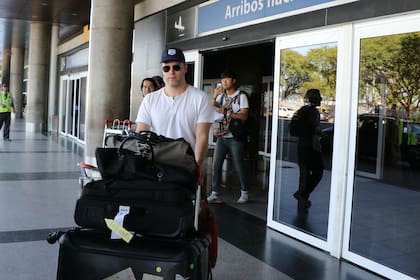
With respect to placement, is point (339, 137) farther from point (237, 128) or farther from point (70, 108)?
point (70, 108)

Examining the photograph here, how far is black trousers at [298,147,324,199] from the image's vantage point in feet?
16.6

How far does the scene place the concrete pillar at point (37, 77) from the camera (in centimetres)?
2017

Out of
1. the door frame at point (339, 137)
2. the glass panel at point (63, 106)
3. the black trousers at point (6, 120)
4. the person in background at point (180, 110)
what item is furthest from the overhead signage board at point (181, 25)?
the glass panel at point (63, 106)

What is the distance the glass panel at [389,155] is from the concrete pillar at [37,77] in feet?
58.2

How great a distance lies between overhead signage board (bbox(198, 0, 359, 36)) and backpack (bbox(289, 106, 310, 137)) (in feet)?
3.33

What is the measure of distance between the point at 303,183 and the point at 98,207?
10.6 feet

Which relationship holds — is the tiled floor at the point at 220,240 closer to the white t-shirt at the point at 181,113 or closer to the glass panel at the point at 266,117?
the white t-shirt at the point at 181,113

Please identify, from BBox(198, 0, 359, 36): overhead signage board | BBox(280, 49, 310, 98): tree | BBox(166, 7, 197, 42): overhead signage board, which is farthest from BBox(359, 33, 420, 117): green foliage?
BBox(166, 7, 197, 42): overhead signage board

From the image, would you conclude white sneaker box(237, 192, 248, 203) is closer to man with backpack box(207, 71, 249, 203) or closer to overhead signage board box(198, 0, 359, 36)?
man with backpack box(207, 71, 249, 203)

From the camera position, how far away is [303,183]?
5.29 meters

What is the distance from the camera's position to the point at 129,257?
93.2 inches

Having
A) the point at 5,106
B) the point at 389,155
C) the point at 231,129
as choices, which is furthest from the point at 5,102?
the point at 389,155

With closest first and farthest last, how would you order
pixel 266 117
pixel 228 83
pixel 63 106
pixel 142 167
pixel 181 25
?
pixel 142 167, pixel 228 83, pixel 181 25, pixel 266 117, pixel 63 106

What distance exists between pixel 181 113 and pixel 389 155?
2.09 metres
